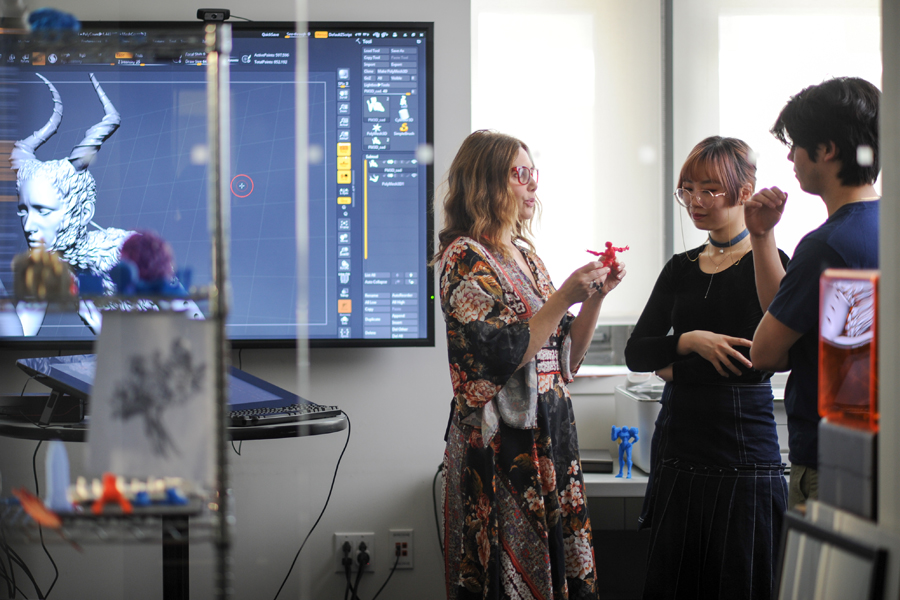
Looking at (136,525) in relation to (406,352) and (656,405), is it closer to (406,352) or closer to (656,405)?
(406,352)

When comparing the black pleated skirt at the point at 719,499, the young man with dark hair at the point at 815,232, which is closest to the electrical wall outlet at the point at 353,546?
the black pleated skirt at the point at 719,499

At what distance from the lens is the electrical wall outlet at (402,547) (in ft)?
7.09

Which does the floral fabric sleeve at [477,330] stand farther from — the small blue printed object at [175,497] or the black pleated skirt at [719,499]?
the small blue printed object at [175,497]

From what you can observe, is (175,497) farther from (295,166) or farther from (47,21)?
(295,166)

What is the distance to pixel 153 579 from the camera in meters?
2.11

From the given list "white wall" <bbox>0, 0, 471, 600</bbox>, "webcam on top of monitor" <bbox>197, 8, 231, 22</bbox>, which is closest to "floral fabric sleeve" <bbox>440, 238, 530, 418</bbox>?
"white wall" <bbox>0, 0, 471, 600</bbox>

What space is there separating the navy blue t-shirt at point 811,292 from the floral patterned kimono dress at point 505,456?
→ 1.66 feet

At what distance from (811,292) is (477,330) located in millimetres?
652

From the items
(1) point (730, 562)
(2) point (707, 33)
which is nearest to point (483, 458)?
(1) point (730, 562)

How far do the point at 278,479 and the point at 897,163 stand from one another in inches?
77.9

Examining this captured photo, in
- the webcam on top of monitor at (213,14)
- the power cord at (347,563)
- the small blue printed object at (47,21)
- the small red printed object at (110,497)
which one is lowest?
the power cord at (347,563)

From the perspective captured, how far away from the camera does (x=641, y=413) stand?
2.10 metres

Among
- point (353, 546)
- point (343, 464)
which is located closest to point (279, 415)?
point (343, 464)

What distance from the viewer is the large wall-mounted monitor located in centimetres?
191
